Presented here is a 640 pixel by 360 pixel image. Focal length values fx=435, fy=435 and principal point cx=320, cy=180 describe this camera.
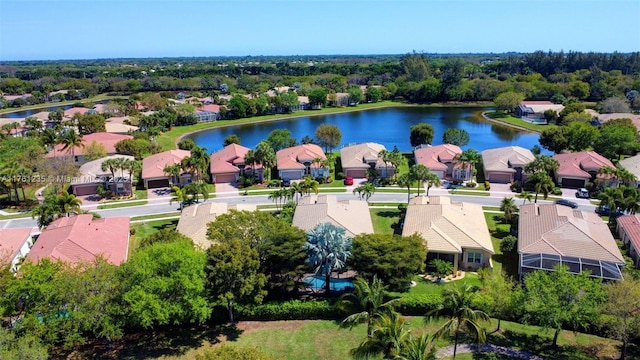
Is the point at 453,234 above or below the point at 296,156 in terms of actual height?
below

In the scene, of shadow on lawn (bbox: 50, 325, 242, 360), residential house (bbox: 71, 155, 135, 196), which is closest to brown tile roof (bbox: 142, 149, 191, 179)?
residential house (bbox: 71, 155, 135, 196)

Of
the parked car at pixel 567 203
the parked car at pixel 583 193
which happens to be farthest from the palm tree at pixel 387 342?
the parked car at pixel 583 193

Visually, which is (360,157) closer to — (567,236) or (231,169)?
(231,169)

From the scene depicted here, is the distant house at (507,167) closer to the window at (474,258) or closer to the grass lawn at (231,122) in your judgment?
the window at (474,258)

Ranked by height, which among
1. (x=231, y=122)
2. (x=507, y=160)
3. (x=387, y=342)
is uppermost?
(x=387, y=342)

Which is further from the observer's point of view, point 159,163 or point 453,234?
point 159,163

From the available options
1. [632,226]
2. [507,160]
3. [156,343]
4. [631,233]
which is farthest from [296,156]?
[631,233]

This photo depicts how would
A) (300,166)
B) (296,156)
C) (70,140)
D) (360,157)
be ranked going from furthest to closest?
(296,156)
(360,157)
(70,140)
(300,166)
